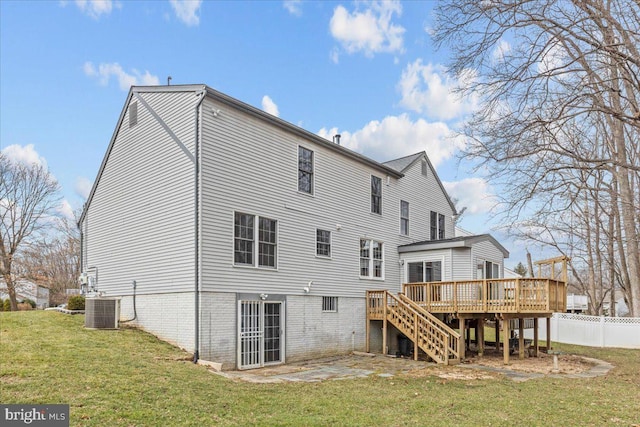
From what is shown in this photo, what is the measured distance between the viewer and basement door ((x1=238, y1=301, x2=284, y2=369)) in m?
12.1

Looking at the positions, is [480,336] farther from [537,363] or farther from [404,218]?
[404,218]

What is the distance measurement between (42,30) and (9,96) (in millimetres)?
4442

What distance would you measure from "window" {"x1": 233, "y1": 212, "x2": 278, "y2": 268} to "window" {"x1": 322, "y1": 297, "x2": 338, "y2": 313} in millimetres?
2751

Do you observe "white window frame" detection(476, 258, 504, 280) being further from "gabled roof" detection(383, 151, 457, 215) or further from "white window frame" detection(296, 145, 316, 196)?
"white window frame" detection(296, 145, 316, 196)

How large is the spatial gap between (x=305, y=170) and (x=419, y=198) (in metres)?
7.41

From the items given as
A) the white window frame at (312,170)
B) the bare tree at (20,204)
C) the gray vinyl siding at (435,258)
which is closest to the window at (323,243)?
the white window frame at (312,170)

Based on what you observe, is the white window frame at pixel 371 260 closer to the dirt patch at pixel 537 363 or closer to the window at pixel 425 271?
the window at pixel 425 271

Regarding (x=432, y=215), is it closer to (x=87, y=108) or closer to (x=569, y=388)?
(x=569, y=388)

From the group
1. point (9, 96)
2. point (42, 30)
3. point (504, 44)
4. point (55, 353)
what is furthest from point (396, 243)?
point (9, 96)

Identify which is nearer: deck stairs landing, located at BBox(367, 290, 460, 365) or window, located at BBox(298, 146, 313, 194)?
deck stairs landing, located at BBox(367, 290, 460, 365)

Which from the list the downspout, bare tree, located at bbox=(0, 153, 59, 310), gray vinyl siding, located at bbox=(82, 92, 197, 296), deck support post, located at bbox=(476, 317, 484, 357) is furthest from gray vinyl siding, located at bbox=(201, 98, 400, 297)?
bare tree, located at bbox=(0, 153, 59, 310)

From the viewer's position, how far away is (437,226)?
71.1ft

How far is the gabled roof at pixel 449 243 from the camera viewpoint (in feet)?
56.6

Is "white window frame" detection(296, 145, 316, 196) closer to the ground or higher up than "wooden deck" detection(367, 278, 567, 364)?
higher up
